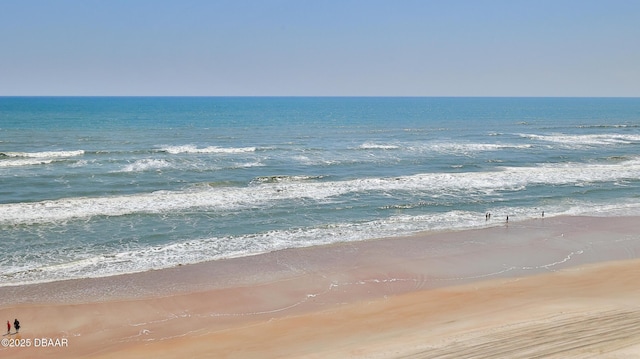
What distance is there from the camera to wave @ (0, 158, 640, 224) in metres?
32.2

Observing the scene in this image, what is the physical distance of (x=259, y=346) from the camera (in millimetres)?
16938

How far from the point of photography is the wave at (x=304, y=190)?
32.2 metres

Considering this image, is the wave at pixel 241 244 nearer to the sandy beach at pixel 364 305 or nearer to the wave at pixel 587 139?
the sandy beach at pixel 364 305

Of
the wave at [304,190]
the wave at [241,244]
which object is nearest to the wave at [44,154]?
the wave at [304,190]

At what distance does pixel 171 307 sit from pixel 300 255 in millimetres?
7431

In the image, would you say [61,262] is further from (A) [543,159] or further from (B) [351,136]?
(B) [351,136]

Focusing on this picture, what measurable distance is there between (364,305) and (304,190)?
19.2m

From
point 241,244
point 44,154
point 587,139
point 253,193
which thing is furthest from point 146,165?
point 587,139

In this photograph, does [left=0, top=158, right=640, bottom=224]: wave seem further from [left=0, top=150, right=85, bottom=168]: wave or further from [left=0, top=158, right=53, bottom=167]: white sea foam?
[left=0, top=150, right=85, bottom=168]: wave

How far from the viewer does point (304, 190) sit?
3888 centimetres

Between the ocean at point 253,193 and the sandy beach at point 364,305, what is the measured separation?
7.81ft

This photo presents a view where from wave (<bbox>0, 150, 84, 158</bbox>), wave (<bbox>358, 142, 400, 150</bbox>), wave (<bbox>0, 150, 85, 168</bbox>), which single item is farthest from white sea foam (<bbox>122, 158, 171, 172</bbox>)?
wave (<bbox>358, 142, 400, 150</bbox>)

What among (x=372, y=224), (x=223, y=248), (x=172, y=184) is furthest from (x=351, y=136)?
(x=223, y=248)

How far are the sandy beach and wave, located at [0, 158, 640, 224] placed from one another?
32.9 feet
